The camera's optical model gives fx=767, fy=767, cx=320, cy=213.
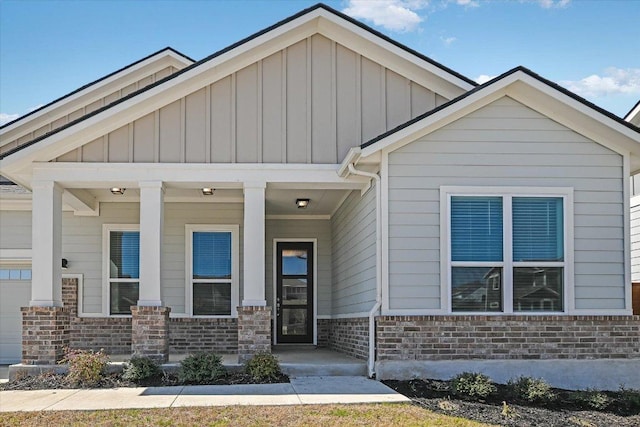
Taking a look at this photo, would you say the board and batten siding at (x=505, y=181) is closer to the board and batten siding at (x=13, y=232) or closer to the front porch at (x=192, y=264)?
the front porch at (x=192, y=264)

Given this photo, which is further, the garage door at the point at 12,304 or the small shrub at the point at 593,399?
the garage door at the point at 12,304

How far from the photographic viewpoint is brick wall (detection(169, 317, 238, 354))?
599 inches

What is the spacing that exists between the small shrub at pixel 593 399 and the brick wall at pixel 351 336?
3145 millimetres

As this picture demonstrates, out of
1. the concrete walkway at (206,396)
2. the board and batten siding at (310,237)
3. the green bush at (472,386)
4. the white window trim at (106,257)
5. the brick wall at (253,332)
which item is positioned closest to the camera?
the concrete walkway at (206,396)

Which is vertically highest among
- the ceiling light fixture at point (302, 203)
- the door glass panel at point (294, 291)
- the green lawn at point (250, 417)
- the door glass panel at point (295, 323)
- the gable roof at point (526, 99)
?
the gable roof at point (526, 99)

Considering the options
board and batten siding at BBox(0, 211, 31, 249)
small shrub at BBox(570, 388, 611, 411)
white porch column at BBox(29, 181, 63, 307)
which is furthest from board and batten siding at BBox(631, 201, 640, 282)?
board and batten siding at BBox(0, 211, 31, 249)

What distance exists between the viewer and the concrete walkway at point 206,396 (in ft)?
30.4

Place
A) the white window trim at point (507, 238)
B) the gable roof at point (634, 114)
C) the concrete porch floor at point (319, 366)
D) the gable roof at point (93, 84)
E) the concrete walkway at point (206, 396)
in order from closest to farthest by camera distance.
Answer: the concrete walkway at point (206, 396)
the white window trim at point (507, 238)
the concrete porch floor at point (319, 366)
the gable roof at point (634, 114)
the gable roof at point (93, 84)

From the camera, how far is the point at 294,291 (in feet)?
54.7

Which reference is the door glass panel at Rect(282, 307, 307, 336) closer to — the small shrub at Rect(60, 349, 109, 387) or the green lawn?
the small shrub at Rect(60, 349, 109, 387)

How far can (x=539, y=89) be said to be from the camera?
1101cm

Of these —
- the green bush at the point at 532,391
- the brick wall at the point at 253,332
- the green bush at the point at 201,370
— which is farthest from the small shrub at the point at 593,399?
the green bush at the point at 201,370

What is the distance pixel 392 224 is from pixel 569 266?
8.72ft

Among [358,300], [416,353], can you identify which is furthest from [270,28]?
[416,353]
